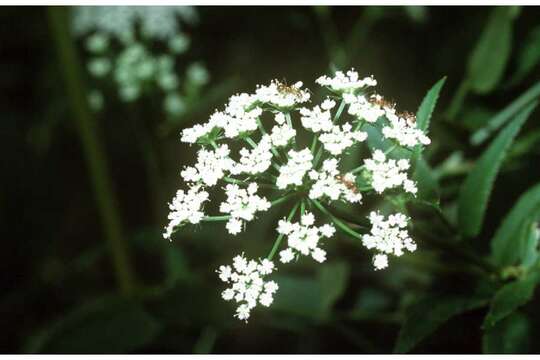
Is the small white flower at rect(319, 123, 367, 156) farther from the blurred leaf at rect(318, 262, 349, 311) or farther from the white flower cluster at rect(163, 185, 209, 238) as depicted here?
the blurred leaf at rect(318, 262, 349, 311)

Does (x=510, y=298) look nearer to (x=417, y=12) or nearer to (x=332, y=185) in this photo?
(x=332, y=185)

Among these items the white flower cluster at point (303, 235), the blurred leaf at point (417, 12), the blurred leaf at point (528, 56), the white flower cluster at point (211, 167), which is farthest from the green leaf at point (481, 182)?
the blurred leaf at point (417, 12)

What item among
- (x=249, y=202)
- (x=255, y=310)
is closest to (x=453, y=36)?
(x=255, y=310)

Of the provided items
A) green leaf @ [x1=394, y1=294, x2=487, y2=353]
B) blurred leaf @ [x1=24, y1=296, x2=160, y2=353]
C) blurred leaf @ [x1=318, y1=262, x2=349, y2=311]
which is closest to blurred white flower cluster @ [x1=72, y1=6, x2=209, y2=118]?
blurred leaf @ [x1=24, y1=296, x2=160, y2=353]

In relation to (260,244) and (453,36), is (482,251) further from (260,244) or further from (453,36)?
(453,36)

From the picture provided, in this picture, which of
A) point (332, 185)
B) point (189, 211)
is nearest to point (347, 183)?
point (332, 185)

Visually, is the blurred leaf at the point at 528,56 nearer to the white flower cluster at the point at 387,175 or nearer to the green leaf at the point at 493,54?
the green leaf at the point at 493,54
